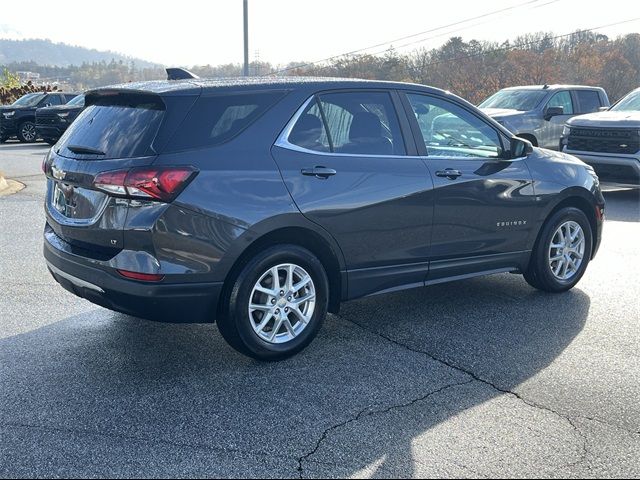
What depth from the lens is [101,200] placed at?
4.30 meters

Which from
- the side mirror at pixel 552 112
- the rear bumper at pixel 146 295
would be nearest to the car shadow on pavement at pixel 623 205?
the side mirror at pixel 552 112

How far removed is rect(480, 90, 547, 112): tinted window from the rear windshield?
12.0m

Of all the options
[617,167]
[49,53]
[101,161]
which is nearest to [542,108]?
[617,167]

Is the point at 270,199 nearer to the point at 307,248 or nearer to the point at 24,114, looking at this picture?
the point at 307,248

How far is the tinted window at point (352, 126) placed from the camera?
4825mm

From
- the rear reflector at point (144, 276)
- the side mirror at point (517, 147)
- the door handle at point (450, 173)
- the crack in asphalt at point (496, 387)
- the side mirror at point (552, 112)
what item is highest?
the side mirror at point (517, 147)

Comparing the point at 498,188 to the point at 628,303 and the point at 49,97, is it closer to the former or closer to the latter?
the point at 628,303

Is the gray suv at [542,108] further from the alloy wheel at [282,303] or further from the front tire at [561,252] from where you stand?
the alloy wheel at [282,303]

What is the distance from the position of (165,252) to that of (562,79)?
135 ft

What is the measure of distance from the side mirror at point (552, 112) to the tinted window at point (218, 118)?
36.9 feet

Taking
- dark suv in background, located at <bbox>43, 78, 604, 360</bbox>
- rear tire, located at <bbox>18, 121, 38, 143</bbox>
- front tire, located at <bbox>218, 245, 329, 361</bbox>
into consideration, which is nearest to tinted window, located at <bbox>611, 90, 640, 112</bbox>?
dark suv in background, located at <bbox>43, 78, 604, 360</bbox>

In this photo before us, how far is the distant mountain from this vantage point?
92625 mm

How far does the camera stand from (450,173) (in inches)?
213

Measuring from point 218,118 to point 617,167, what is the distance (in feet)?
29.7
